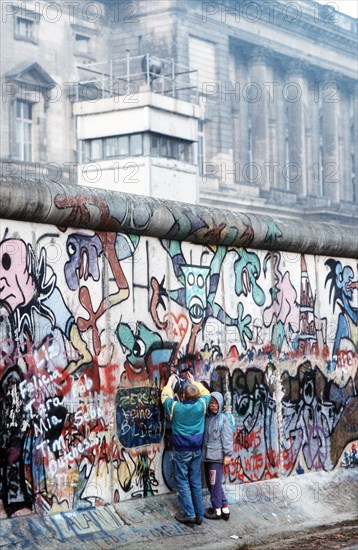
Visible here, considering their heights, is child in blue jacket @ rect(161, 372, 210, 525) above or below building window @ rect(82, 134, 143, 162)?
below

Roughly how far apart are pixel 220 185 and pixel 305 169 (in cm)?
1770

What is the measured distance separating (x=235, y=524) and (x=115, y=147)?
38655 millimetres

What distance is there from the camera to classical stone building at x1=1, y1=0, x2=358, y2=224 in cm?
5141

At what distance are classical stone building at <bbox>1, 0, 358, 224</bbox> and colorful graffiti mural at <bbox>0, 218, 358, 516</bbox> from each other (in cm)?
3302

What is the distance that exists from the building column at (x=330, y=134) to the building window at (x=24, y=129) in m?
31.0

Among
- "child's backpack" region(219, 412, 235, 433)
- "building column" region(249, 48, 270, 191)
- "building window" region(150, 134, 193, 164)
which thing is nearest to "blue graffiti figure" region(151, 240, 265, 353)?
"child's backpack" region(219, 412, 235, 433)

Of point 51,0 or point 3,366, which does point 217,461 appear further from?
point 51,0

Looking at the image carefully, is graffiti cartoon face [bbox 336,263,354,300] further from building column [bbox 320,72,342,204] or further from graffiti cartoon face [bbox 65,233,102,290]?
building column [bbox 320,72,342,204]

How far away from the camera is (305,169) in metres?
85.1

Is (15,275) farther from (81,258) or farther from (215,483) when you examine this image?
(215,483)

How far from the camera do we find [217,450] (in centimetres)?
1276

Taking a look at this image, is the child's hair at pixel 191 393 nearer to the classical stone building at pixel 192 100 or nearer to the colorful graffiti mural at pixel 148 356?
the colorful graffiti mural at pixel 148 356

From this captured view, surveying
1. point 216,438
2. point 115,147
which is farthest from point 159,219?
point 115,147

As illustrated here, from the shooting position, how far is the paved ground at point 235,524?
429 inches
